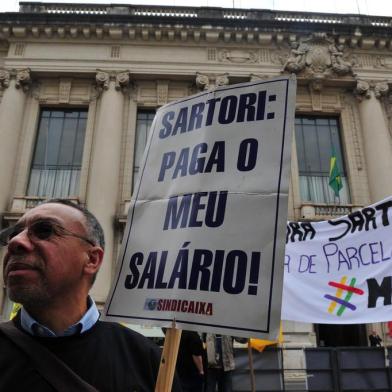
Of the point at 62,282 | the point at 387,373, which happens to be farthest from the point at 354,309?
the point at 62,282

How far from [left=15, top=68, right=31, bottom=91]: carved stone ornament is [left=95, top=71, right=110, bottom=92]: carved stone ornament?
8.74 feet

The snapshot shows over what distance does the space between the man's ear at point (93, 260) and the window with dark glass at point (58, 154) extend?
495 inches

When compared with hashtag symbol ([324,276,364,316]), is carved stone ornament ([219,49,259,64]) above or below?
above

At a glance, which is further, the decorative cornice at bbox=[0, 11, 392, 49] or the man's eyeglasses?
the decorative cornice at bbox=[0, 11, 392, 49]

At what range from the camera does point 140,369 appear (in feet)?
5.26

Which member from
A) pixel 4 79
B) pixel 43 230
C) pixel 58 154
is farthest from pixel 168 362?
pixel 4 79

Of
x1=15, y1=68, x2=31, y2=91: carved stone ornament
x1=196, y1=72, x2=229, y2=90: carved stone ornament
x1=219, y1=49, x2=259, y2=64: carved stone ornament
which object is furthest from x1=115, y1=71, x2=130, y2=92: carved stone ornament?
x1=219, y1=49, x2=259, y2=64: carved stone ornament

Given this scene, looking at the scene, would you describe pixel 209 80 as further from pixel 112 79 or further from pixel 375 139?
pixel 375 139

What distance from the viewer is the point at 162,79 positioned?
15.5 m

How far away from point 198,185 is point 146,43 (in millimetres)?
15102

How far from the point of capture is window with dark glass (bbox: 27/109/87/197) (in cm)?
1397

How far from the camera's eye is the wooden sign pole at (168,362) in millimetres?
1501

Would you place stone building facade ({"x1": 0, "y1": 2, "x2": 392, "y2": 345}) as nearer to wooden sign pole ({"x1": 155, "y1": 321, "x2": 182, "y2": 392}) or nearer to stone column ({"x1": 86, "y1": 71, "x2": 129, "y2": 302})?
stone column ({"x1": 86, "y1": 71, "x2": 129, "y2": 302})

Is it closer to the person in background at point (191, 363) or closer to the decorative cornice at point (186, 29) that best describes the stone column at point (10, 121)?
the decorative cornice at point (186, 29)
